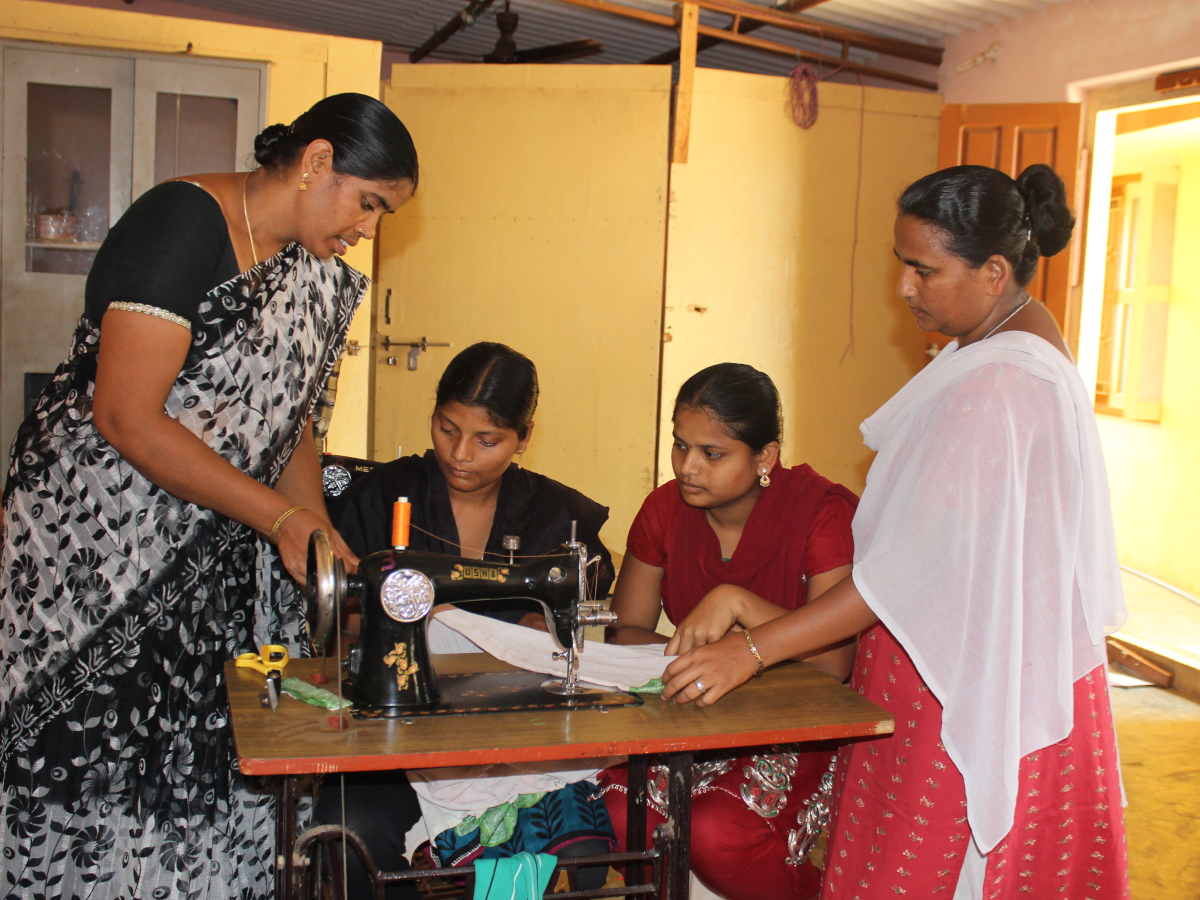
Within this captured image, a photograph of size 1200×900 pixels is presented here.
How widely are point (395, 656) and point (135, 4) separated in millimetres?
7353

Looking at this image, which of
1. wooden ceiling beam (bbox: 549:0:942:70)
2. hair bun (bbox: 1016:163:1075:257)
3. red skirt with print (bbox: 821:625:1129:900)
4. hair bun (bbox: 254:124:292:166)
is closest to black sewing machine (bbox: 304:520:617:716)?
red skirt with print (bbox: 821:625:1129:900)

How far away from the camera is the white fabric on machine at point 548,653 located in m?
1.69

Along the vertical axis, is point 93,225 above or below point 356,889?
above

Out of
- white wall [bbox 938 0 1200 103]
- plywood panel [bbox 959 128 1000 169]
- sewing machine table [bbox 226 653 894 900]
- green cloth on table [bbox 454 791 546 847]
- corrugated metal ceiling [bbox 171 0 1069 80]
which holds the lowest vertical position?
green cloth on table [bbox 454 791 546 847]

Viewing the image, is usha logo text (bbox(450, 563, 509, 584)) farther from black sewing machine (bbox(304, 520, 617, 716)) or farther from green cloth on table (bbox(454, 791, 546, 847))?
green cloth on table (bbox(454, 791, 546, 847))

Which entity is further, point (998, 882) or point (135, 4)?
point (135, 4)

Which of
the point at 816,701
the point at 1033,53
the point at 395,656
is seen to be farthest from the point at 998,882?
the point at 1033,53

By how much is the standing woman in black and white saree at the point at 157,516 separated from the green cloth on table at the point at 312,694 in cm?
19

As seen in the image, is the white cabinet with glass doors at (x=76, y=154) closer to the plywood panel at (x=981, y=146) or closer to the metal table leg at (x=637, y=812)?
the plywood panel at (x=981, y=146)

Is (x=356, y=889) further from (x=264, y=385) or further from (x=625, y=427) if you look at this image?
(x=625, y=427)

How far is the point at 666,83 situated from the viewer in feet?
16.7

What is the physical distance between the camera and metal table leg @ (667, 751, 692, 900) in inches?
59.9

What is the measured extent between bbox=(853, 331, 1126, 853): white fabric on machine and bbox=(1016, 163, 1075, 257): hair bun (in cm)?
27

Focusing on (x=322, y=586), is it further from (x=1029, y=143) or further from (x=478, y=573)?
(x=1029, y=143)
